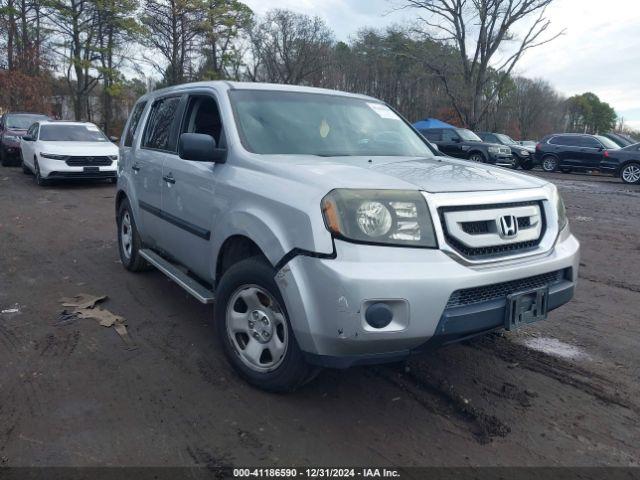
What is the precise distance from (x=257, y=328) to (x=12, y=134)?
59.2ft

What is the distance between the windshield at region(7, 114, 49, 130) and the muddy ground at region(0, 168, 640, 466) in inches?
628

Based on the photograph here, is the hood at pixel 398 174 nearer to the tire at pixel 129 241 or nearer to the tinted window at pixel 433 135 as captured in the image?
the tire at pixel 129 241

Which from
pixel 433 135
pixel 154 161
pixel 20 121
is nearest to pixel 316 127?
pixel 154 161

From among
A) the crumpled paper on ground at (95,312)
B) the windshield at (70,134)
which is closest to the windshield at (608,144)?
the windshield at (70,134)

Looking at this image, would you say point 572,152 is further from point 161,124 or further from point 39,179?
point 161,124

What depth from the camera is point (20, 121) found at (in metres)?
18.6

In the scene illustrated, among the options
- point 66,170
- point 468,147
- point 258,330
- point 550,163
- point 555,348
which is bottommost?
point 555,348

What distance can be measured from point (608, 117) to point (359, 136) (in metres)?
92.1

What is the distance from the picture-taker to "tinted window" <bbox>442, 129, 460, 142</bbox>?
21.4 m

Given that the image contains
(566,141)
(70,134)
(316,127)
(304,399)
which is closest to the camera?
(304,399)

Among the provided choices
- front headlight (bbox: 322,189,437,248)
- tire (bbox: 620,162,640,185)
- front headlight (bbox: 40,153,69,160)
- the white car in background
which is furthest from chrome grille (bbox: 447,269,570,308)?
tire (bbox: 620,162,640,185)

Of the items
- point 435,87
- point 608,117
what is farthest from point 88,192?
point 608,117

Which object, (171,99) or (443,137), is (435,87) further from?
(171,99)

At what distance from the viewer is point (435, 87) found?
48062 millimetres
